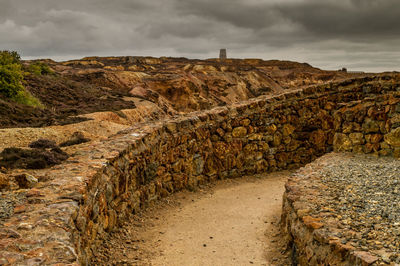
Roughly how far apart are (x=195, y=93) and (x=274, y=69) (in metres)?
30.0

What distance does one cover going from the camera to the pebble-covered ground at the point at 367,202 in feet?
11.8

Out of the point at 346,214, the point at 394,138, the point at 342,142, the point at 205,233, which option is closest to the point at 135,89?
the point at 342,142

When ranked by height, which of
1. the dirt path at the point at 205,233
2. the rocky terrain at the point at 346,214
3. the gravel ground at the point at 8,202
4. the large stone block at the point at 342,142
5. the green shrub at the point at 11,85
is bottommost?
the dirt path at the point at 205,233

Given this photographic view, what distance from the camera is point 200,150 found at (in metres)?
9.84

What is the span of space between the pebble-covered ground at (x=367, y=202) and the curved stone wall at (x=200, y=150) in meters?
1.82

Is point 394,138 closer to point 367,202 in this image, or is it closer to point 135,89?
point 367,202

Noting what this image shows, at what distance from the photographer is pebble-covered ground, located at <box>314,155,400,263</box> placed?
11.8 ft

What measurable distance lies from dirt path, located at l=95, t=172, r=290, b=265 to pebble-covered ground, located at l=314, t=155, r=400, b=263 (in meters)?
1.64

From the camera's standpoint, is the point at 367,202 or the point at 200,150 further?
the point at 200,150

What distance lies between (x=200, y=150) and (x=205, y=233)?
346cm

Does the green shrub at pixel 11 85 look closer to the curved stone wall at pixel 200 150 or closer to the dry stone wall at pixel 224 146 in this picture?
the curved stone wall at pixel 200 150

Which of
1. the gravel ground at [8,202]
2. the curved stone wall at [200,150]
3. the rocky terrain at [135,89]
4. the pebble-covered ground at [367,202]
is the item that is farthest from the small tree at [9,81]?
the pebble-covered ground at [367,202]

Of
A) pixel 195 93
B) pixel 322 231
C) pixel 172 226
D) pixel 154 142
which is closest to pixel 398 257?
pixel 322 231

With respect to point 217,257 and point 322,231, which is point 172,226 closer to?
point 217,257
